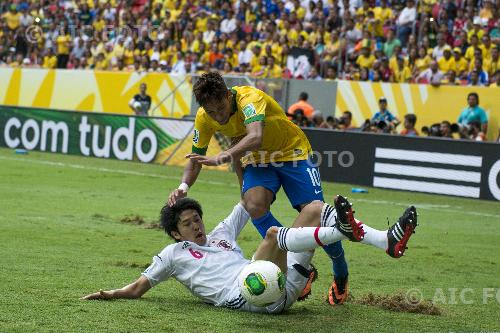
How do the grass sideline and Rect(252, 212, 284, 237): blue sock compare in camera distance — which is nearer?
the grass sideline

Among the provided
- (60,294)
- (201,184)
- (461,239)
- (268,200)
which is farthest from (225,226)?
(201,184)

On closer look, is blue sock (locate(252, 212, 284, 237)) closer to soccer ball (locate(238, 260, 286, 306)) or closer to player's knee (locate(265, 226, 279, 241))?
player's knee (locate(265, 226, 279, 241))

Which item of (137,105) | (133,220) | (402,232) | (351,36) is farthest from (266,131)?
(137,105)

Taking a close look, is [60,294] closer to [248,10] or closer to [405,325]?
[405,325]

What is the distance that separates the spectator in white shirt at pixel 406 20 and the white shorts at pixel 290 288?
17126 mm

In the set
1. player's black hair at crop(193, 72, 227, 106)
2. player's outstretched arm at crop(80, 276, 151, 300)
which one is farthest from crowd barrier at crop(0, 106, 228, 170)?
player's outstretched arm at crop(80, 276, 151, 300)

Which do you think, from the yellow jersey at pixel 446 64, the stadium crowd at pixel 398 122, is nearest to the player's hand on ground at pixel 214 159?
the stadium crowd at pixel 398 122

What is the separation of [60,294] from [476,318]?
3232 mm

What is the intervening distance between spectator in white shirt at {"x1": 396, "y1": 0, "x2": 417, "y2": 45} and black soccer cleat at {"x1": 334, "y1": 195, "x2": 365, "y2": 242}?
17.7 m

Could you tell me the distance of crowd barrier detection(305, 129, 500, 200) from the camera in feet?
58.6

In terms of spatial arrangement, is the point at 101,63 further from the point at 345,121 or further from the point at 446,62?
the point at 446,62

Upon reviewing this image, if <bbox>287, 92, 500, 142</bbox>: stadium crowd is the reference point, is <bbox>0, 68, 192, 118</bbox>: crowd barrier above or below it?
below

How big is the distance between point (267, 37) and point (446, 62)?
5788 mm

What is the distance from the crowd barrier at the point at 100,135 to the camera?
2319 cm
